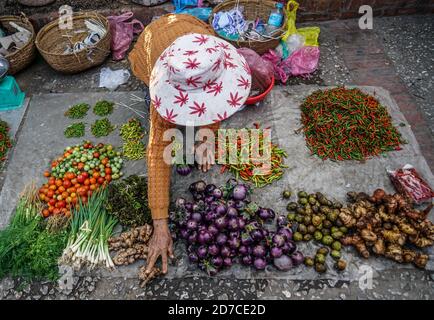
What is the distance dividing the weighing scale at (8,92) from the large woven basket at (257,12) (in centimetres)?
270

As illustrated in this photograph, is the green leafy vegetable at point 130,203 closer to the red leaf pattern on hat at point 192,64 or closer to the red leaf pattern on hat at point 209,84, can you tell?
the red leaf pattern on hat at point 209,84

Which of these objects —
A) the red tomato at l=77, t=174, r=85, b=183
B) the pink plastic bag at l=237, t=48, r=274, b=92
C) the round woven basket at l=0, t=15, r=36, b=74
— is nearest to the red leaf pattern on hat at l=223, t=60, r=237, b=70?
the pink plastic bag at l=237, t=48, r=274, b=92

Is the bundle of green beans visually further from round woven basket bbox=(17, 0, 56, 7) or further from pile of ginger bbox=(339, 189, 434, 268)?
round woven basket bbox=(17, 0, 56, 7)

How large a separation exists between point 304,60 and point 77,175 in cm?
316

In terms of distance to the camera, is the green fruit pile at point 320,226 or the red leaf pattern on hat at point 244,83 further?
the green fruit pile at point 320,226

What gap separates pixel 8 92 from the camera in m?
4.38

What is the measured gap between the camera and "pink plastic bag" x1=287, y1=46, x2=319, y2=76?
4.61 meters

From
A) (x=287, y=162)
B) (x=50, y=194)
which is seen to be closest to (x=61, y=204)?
(x=50, y=194)

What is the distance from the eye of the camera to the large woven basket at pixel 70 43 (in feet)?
15.2

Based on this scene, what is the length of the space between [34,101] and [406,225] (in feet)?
14.9

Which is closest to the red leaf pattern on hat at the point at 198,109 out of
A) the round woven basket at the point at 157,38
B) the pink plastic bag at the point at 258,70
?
the round woven basket at the point at 157,38

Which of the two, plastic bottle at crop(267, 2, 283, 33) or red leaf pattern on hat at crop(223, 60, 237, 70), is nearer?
red leaf pattern on hat at crop(223, 60, 237, 70)

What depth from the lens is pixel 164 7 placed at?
5.36m

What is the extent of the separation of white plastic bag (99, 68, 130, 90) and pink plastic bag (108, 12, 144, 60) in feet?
0.94
